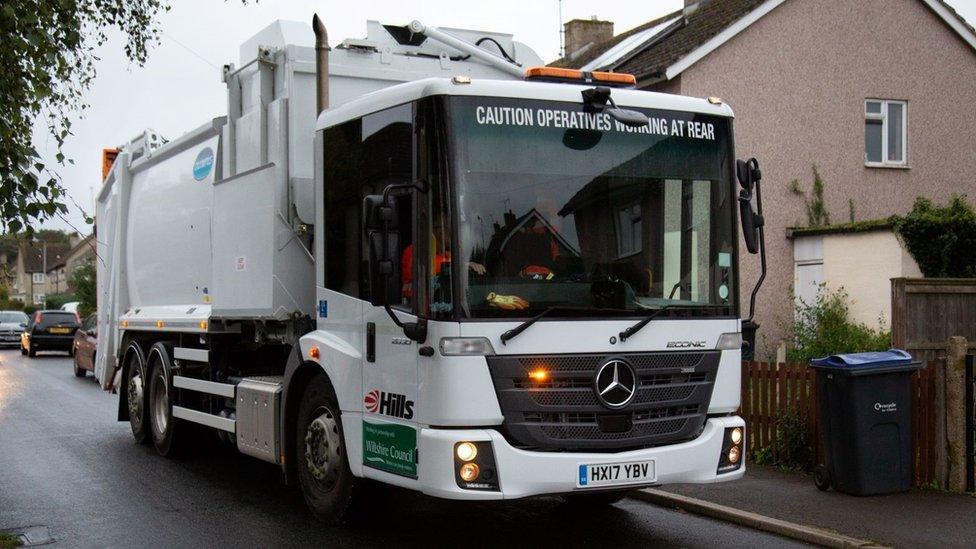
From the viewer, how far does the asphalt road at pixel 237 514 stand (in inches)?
298

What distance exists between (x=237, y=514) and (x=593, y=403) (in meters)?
3.26

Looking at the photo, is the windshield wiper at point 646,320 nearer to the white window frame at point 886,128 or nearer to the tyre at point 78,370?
the white window frame at point 886,128

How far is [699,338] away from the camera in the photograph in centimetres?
699

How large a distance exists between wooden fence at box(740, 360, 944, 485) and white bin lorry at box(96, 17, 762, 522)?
223 cm

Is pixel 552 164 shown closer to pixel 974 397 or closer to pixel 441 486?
pixel 441 486

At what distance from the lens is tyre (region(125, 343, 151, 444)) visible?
12.0 m

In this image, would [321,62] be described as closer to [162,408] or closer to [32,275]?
[162,408]

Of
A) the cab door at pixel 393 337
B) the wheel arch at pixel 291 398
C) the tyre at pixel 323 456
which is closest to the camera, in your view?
the cab door at pixel 393 337

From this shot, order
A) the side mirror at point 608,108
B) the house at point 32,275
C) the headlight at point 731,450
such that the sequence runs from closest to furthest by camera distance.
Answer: the side mirror at point 608,108 < the headlight at point 731,450 < the house at point 32,275

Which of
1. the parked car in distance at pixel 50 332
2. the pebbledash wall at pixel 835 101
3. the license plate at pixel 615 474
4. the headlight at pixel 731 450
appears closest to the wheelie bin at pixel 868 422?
the headlight at pixel 731 450

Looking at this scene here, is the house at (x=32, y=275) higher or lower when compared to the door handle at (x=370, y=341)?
higher

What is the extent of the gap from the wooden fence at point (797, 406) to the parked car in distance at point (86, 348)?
16928 mm

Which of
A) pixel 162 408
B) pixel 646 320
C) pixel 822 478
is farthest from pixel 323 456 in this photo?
pixel 162 408

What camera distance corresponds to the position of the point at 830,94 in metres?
22.0
